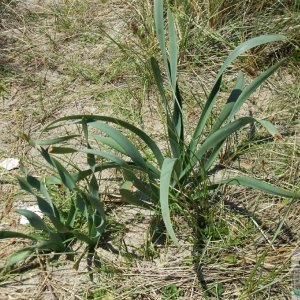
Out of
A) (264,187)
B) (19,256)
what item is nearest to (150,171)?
(264,187)

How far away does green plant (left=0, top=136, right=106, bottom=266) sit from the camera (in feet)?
6.25

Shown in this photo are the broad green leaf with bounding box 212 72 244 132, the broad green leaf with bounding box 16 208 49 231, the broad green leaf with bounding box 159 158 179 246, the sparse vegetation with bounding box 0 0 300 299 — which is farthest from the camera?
the broad green leaf with bounding box 212 72 244 132

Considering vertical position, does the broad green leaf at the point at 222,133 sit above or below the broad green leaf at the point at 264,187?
above

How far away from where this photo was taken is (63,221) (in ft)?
7.02

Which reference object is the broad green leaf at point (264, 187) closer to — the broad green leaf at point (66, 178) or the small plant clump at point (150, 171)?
the small plant clump at point (150, 171)

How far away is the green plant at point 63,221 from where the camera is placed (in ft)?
6.25

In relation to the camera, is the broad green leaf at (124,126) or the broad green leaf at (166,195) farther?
the broad green leaf at (124,126)

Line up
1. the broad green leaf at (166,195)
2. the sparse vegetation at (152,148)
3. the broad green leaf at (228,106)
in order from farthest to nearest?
the broad green leaf at (228,106) → the sparse vegetation at (152,148) → the broad green leaf at (166,195)

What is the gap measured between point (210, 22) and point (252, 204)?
118 centimetres

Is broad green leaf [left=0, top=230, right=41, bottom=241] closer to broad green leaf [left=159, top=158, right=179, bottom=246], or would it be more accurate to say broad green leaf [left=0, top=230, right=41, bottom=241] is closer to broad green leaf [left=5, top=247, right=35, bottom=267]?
broad green leaf [left=5, top=247, right=35, bottom=267]

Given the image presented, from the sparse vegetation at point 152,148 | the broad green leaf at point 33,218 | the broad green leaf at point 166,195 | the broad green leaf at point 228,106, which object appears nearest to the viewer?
the broad green leaf at point 166,195

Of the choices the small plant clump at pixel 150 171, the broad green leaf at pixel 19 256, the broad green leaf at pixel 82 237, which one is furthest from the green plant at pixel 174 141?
the broad green leaf at pixel 19 256

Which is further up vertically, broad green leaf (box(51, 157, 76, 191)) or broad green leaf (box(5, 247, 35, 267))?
broad green leaf (box(51, 157, 76, 191))

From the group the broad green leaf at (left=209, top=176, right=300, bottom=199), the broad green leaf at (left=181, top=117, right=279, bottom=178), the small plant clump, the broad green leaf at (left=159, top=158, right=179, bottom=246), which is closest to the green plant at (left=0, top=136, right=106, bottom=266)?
the small plant clump
